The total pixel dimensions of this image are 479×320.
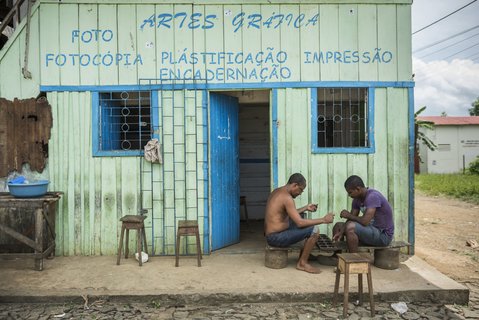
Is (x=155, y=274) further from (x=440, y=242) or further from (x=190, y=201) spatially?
A: (x=440, y=242)

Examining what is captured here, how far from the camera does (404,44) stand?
6297 millimetres

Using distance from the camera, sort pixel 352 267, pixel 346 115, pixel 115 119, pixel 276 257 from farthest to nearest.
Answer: pixel 346 115 < pixel 115 119 < pixel 276 257 < pixel 352 267

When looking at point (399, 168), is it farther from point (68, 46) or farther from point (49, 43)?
point (49, 43)

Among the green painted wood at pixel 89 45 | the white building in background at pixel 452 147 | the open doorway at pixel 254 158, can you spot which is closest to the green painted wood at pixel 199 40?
the green painted wood at pixel 89 45

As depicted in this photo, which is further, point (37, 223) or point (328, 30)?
point (328, 30)

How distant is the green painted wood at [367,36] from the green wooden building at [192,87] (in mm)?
16

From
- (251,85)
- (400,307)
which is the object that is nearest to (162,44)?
(251,85)

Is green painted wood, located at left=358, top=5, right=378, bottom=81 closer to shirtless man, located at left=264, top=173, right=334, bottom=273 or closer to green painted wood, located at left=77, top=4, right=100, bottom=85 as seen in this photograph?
shirtless man, located at left=264, top=173, right=334, bottom=273

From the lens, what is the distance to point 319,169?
20.8ft

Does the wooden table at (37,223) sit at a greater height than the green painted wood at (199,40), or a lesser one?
lesser

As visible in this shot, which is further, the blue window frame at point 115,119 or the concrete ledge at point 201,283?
the blue window frame at point 115,119

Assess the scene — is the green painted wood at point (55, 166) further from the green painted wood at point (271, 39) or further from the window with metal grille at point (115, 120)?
the green painted wood at point (271, 39)

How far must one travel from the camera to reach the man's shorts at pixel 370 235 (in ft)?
17.4

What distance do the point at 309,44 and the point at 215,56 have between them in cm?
153
